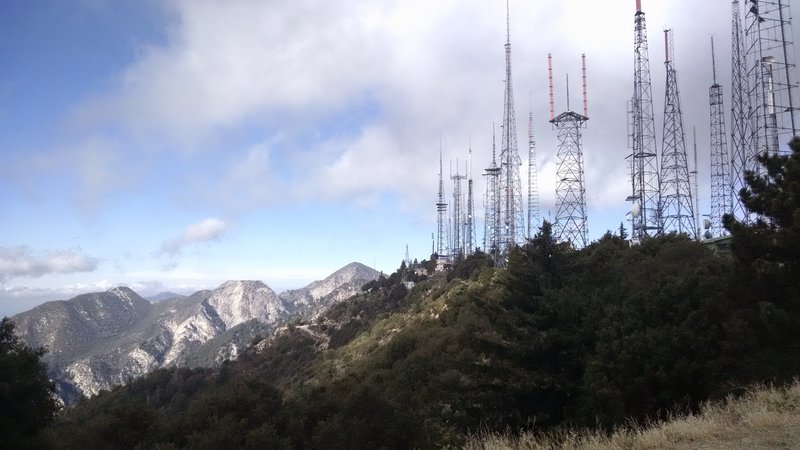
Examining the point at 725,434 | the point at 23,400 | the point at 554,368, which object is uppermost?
the point at 725,434

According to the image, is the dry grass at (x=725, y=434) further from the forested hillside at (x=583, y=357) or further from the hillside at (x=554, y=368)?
the hillside at (x=554, y=368)

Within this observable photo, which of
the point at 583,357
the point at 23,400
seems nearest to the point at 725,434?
the point at 583,357

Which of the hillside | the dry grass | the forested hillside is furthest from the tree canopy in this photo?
the dry grass

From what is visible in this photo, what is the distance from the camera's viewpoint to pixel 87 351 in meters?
178

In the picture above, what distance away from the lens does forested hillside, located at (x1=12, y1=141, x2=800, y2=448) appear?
11.6 m

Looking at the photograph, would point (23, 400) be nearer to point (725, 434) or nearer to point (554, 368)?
point (554, 368)

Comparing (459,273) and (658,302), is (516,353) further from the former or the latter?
(459,273)

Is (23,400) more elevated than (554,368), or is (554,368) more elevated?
(554,368)

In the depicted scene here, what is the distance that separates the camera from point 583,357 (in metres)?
14.5

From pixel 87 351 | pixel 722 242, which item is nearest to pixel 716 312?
pixel 722 242

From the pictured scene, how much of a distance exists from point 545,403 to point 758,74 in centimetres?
1873

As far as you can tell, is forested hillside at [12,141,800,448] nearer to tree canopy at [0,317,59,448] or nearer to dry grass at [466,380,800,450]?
tree canopy at [0,317,59,448]

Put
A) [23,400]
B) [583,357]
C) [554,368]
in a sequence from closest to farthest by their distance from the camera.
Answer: [583,357]
[554,368]
[23,400]

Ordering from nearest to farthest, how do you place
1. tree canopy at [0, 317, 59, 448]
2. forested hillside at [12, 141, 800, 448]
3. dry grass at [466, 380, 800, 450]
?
dry grass at [466, 380, 800, 450] < forested hillside at [12, 141, 800, 448] < tree canopy at [0, 317, 59, 448]
